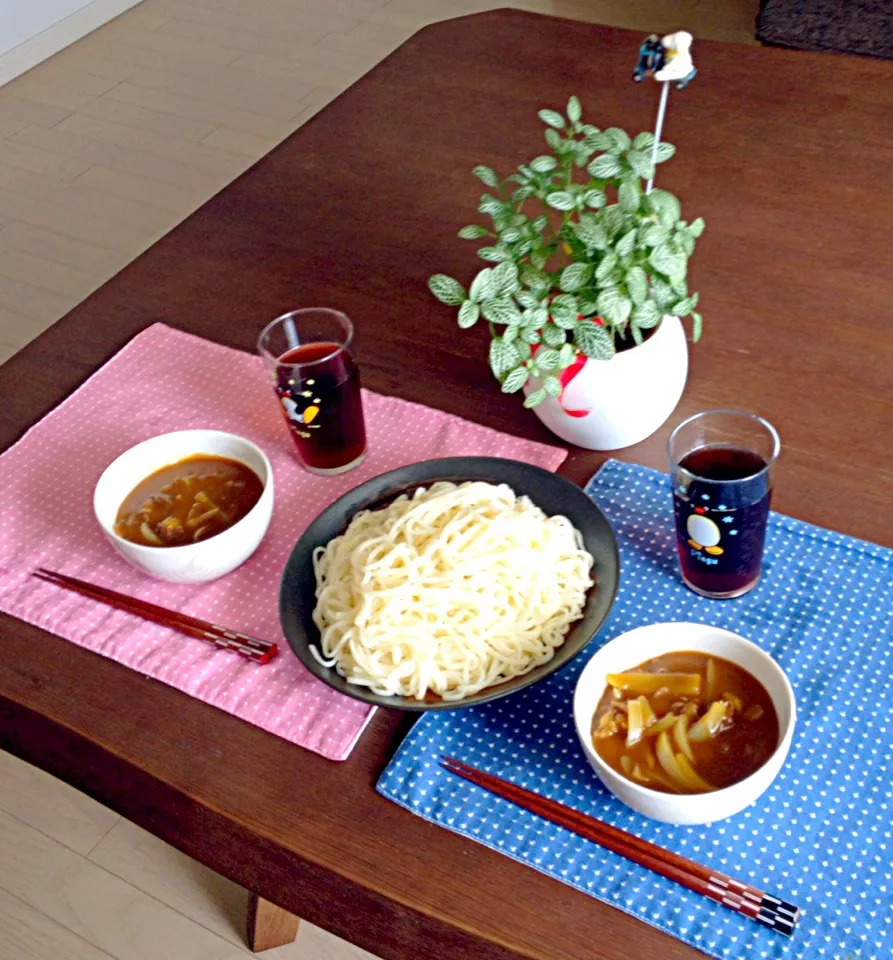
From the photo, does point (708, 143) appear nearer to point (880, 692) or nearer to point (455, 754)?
point (880, 692)

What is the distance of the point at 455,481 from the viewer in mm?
1009

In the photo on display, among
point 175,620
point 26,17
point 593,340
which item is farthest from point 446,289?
point 26,17

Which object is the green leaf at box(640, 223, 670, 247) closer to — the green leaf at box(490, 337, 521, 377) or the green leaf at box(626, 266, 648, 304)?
the green leaf at box(626, 266, 648, 304)

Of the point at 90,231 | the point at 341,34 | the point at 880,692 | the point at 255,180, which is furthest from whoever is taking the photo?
the point at 341,34

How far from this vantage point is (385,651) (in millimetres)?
850

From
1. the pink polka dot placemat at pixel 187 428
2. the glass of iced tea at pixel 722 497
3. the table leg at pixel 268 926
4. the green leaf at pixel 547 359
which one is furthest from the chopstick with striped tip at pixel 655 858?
the table leg at pixel 268 926

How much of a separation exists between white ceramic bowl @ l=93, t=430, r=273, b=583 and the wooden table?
0.11 meters

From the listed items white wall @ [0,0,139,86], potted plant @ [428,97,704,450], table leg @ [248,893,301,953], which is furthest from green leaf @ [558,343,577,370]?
white wall @ [0,0,139,86]

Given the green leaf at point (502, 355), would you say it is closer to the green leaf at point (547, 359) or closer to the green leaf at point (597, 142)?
the green leaf at point (547, 359)

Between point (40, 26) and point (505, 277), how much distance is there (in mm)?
3862

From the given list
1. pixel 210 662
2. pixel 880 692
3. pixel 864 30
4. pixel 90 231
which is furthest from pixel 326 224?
pixel 90 231

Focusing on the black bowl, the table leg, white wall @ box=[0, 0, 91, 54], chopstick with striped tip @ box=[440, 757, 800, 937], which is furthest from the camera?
white wall @ box=[0, 0, 91, 54]

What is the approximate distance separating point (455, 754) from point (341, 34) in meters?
3.64

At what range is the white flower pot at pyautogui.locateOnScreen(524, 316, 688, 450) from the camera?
39.5 inches
